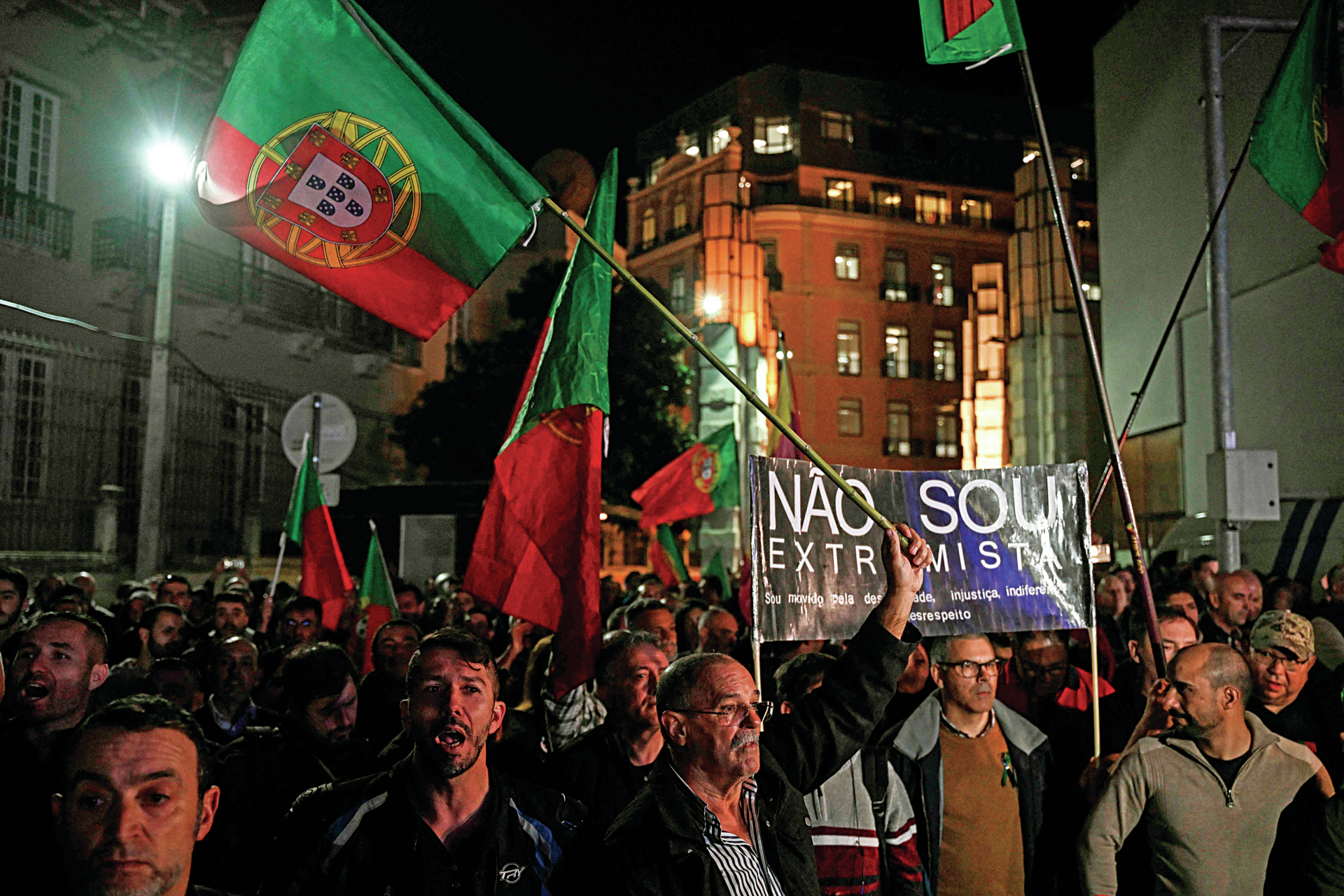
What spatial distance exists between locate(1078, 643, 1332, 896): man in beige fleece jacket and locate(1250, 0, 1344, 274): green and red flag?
5.15 metres

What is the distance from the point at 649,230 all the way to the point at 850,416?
13.8 metres

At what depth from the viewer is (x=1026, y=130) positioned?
55812 millimetres

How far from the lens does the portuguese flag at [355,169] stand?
189 inches

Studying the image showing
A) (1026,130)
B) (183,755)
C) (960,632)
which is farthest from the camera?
(1026,130)

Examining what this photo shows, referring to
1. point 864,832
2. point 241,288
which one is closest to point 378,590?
point 864,832

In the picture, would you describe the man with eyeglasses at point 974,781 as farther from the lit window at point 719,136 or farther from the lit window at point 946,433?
the lit window at point 946,433

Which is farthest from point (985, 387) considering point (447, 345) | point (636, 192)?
point (447, 345)

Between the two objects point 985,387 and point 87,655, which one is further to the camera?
point 985,387

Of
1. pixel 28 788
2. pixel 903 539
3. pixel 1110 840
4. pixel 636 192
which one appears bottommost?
pixel 1110 840

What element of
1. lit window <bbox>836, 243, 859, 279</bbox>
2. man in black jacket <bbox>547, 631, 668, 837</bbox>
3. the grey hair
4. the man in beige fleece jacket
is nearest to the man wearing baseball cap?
the man in beige fleece jacket

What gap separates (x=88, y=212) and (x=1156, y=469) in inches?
886

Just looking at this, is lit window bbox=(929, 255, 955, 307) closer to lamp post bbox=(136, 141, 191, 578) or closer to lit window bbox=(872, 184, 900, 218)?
lit window bbox=(872, 184, 900, 218)

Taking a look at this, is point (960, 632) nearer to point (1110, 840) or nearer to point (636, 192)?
point (1110, 840)

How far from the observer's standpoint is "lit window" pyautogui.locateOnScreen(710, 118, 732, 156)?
52.2m
